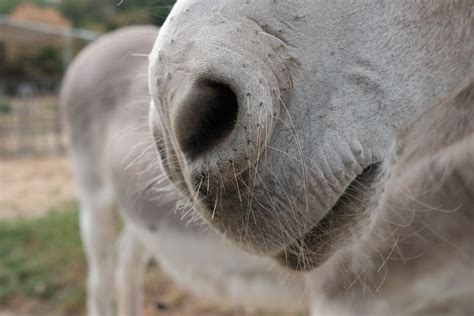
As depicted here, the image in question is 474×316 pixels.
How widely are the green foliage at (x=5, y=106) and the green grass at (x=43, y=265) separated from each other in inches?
245

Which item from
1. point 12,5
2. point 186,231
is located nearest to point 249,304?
point 186,231

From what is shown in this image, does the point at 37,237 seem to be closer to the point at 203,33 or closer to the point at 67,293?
the point at 67,293

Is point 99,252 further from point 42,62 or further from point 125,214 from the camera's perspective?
point 42,62

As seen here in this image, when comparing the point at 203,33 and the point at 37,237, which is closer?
the point at 203,33

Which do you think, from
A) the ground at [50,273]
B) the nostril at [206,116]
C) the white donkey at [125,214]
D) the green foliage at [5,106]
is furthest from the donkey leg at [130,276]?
the green foliage at [5,106]

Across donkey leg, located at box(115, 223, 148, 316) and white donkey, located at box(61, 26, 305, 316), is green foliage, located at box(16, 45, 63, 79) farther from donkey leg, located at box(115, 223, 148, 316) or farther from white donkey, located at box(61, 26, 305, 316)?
donkey leg, located at box(115, 223, 148, 316)

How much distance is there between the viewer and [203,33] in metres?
0.65

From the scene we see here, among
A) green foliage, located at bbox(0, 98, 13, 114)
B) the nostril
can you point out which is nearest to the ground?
the nostril

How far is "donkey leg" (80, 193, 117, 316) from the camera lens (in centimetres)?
289

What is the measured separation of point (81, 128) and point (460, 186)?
223cm

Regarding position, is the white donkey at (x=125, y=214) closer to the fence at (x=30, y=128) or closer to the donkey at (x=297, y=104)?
the donkey at (x=297, y=104)

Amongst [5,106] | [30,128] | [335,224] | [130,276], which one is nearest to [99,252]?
[130,276]

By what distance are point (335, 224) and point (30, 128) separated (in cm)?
931

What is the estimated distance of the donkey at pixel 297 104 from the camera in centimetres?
63
